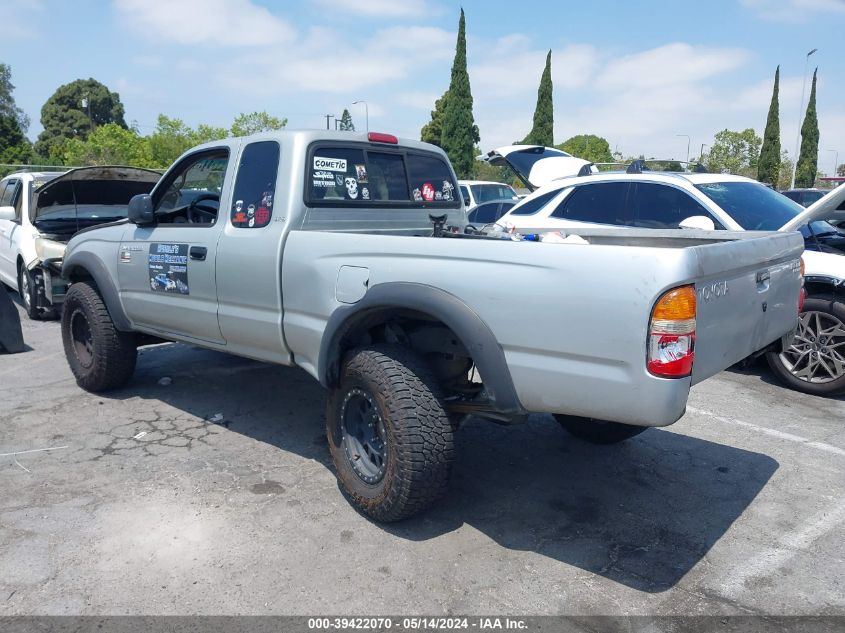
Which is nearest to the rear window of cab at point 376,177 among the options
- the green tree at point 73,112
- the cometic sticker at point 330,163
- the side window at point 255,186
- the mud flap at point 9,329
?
the cometic sticker at point 330,163

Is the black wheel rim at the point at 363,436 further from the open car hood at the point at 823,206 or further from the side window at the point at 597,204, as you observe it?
the side window at the point at 597,204

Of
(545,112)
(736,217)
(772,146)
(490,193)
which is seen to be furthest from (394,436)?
(772,146)

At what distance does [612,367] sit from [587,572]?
1.07 metres

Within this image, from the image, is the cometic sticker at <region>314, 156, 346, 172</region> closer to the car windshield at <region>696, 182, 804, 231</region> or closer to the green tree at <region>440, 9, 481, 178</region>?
the car windshield at <region>696, 182, 804, 231</region>

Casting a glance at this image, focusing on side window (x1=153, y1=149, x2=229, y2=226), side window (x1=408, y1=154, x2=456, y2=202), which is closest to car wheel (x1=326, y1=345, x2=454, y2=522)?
side window (x1=408, y1=154, x2=456, y2=202)

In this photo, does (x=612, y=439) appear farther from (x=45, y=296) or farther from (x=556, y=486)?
(x=45, y=296)

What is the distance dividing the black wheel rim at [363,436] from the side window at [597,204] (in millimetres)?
3937

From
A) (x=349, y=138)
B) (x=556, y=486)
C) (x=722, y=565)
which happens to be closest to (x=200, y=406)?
(x=349, y=138)

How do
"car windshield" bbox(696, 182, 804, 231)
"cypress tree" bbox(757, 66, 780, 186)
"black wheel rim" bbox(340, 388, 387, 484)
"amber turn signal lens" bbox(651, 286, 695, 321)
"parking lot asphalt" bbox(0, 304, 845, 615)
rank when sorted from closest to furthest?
"amber turn signal lens" bbox(651, 286, 695, 321) → "parking lot asphalt" bbox(0, 304, 845, 615) → "black wheel rim" bbox(340, 388, 387, 484) → "car windshield" bbox(696, 182, 804, 231) → "cypress tree" bbox(757, 66, 780, 186)

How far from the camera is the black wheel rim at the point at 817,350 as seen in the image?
18.3 ft

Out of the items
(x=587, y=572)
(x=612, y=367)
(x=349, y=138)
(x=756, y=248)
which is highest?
(x=349, y=138)

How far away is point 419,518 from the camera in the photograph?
361cm

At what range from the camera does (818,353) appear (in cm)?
568

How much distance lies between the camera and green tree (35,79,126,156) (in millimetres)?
62688
